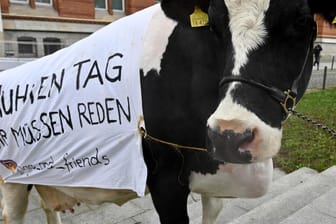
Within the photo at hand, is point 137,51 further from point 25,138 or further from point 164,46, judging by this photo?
point 25,138

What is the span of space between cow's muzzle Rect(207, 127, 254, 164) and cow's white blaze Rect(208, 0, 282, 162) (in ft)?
0.05

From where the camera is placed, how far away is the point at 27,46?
1206 centimetres

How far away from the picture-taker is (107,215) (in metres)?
3.24

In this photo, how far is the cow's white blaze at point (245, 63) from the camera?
1196 mm

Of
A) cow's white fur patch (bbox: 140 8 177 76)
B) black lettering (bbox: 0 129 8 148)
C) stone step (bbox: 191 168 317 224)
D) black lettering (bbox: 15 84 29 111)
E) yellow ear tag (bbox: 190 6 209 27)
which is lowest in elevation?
stone step (bbox: 191 168 317 224)

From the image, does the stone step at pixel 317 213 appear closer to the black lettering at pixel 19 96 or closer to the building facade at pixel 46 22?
the black lettering at pixel 19 96

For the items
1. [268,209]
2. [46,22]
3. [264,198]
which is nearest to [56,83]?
[268,209]

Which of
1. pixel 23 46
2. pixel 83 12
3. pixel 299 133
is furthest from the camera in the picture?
pixel 83 12

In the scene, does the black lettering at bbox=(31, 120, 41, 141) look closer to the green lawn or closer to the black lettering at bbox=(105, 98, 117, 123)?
the black lettering at bbox=(105, 98, 117, 123)

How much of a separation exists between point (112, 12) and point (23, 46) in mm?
4556

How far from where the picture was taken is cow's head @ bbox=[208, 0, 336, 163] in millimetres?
1204

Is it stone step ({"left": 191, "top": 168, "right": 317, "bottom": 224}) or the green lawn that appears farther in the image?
the green lawn

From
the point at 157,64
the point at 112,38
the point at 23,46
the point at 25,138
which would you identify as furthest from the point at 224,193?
the point at 23,46

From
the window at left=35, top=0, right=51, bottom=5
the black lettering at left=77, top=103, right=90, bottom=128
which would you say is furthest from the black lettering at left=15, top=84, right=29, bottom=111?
the window at left=35, top=0, right=51, bottom=5
